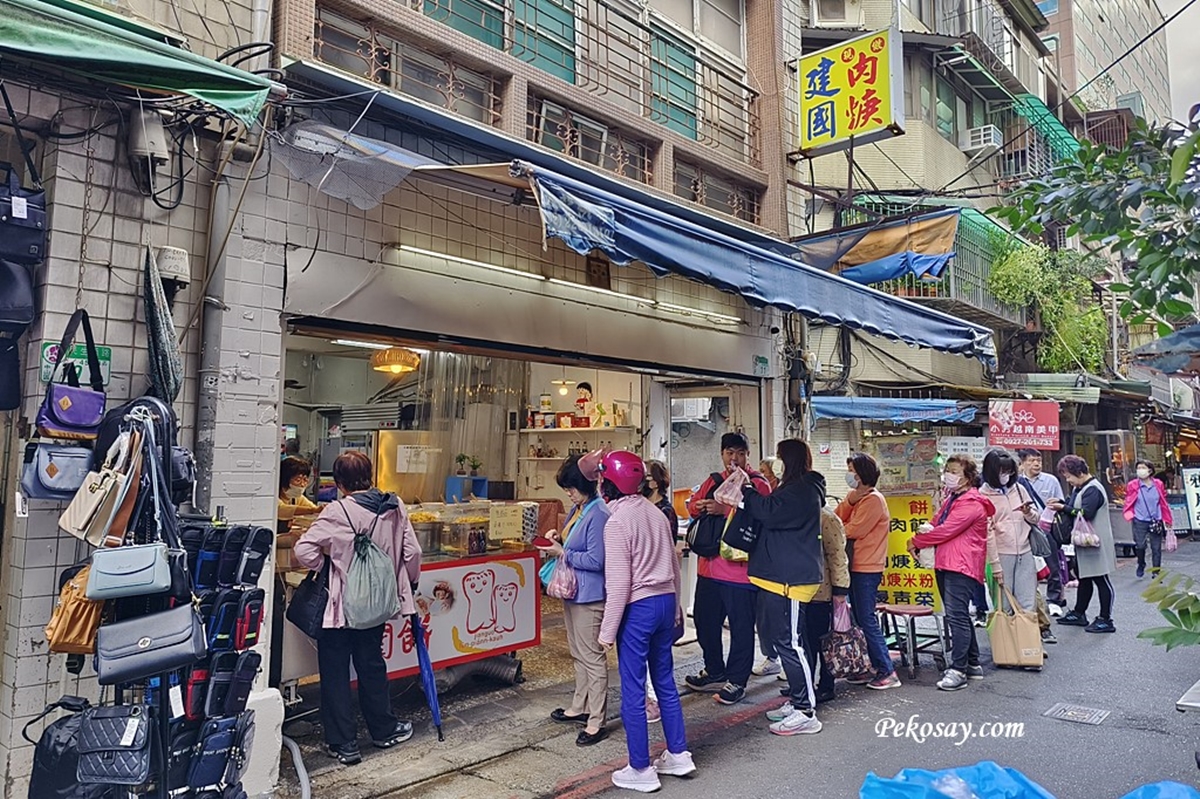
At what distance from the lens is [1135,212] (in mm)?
3867

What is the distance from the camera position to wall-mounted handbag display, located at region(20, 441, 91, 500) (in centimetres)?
357

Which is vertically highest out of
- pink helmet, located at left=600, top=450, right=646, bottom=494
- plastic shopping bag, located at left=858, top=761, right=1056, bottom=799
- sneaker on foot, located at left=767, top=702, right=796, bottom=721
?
pink helmet, located at left=600, top=450, right=646, bottom=494

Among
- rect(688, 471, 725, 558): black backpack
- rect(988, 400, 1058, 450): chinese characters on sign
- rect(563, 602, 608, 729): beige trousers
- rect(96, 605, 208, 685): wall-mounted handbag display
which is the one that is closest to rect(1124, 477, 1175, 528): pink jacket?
rect(988, 400, 1058, 450): chinese characters on sign

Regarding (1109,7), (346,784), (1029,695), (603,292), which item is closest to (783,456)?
(603,292)

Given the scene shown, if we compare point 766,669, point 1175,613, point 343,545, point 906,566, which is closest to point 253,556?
point 343,545

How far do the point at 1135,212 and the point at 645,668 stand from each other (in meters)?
3.70

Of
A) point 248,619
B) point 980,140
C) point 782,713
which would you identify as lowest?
point 782,713

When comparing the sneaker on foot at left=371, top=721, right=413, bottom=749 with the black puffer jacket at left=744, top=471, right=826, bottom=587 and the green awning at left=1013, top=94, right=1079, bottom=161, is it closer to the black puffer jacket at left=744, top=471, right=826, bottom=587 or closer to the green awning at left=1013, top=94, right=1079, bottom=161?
the black puffer jacket at left=744, top=471, right=826, bottom=587

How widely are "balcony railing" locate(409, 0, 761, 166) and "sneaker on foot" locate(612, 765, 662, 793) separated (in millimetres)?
6015

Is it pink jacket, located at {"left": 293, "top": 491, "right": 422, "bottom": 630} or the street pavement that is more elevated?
pink jacket, located at {"left": 293, "top": 491, "right": 422, "bottom": 630}

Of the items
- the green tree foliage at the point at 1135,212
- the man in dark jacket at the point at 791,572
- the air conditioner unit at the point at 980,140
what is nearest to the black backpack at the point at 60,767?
the man in dark jacket at the point at 791,572

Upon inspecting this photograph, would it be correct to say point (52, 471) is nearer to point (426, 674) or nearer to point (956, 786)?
point (426, 674)

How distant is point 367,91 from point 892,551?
6.40 m

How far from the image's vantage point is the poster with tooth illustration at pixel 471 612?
20.0 feet
